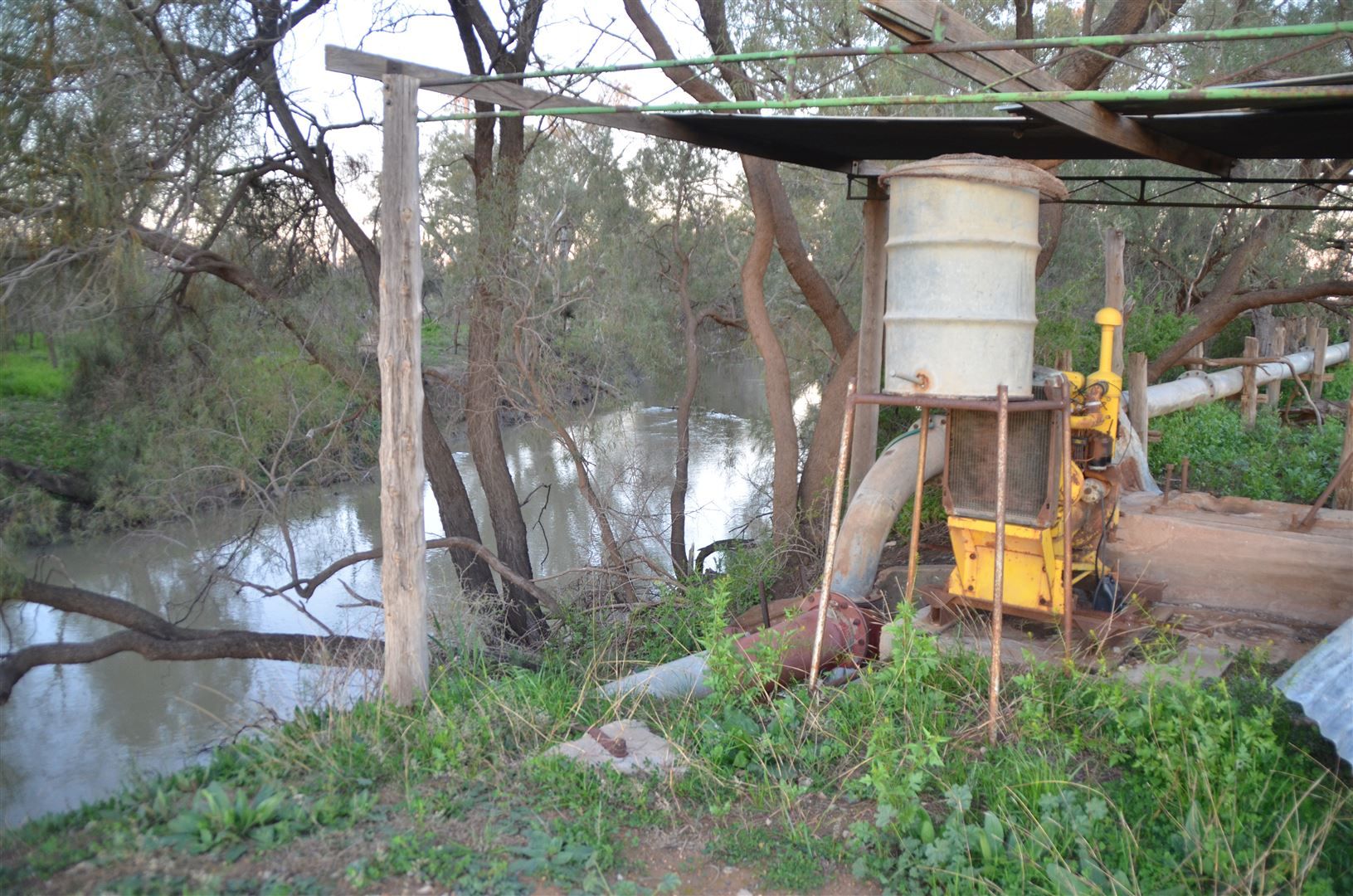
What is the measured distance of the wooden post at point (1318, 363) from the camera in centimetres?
1335

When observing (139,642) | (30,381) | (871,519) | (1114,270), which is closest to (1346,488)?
(1114,270)

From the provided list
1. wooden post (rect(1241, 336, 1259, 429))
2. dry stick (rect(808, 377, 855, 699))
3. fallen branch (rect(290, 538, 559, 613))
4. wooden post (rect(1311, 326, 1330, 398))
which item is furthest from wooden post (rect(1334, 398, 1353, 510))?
fallen branch (rect(290, 538, 559, 613))

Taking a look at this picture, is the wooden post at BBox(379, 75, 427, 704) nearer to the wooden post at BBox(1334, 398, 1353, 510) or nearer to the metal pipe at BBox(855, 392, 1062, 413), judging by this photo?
the metal pipe at BBox(855, 392, 1062, 413)

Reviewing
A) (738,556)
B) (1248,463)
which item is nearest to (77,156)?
(738,556)

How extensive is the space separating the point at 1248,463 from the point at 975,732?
7.16 meters

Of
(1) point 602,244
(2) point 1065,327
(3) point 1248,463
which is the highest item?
(1) point 602,244

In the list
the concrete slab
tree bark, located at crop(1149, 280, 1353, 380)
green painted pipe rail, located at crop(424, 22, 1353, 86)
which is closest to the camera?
green painted pipe rail, located at crop(424, 22, 1353, 86)

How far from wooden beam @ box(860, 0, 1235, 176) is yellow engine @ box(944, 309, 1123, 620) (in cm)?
110

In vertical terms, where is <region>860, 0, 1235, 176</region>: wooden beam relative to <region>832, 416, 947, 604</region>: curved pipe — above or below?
above

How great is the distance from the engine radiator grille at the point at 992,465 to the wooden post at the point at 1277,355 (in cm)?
1001

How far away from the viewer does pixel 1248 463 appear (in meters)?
10.1

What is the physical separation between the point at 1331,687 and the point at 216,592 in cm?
1413

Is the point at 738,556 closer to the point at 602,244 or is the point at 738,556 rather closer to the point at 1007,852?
the point at 602,244

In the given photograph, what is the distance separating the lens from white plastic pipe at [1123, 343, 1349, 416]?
10.8 m
